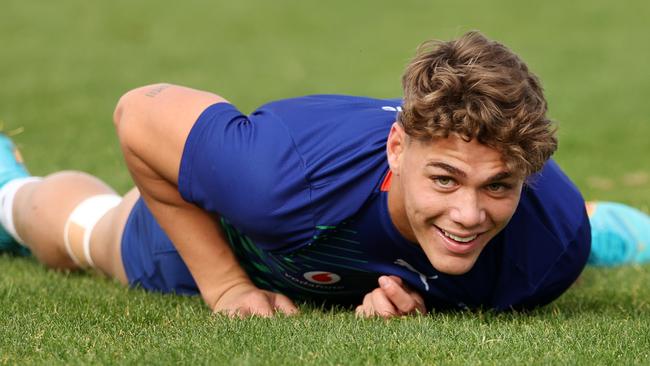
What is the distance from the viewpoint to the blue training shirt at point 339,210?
435 cm

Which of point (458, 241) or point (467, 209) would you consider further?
point (458, 241)

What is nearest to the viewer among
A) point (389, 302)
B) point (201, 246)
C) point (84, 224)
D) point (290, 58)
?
point (389, 302)

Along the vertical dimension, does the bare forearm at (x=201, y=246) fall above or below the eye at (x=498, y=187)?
below

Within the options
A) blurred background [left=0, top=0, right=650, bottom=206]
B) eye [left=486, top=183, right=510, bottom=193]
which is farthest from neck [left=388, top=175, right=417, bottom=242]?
blurred background [left=0, top=0, right=650, bottom=206]

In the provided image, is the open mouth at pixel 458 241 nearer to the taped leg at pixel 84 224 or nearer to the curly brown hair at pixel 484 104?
the curly brown hair at pixel 484 104

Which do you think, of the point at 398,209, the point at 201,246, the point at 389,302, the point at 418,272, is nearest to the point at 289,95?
the point at 201,246

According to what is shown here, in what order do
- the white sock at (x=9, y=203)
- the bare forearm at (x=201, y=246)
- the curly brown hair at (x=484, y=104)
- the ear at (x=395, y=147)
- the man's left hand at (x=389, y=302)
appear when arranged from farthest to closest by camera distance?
1. the white sock at (x=9, y=203)
2. the bare forearm at (x=201, y=246)
3. the man's left hand at (x=389, y=302)
4. the ear at (x=395, y=147)
5. the curly brown hair at (x=484, y=104)

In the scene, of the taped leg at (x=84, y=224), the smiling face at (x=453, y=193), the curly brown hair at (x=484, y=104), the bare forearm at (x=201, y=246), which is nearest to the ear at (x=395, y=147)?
the smiling face at (x=453, y=193)

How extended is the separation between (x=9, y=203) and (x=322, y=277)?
8.08 feet

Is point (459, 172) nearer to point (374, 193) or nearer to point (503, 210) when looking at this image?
point (503, 210)

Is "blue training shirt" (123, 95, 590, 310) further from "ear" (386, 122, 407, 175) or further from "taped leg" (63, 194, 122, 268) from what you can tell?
"taped leg" (63, 194, 122, 268)

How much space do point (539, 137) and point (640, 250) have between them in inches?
118

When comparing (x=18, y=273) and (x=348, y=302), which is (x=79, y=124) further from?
(x=348, y=302)

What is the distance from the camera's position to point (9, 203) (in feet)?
20.9
